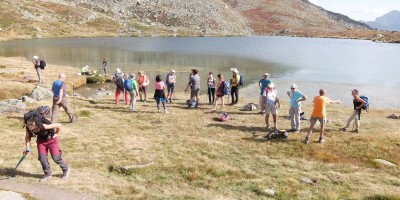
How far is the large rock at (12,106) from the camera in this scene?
905 inches

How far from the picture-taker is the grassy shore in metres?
13.4

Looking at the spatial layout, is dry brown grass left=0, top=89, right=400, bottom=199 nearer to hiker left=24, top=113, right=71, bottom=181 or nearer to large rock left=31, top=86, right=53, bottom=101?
hiker left=24, top=113, right=71, bottom=181

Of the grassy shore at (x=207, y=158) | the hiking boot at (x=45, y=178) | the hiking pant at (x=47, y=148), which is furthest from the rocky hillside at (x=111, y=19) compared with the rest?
the hiking pant at (x=47, y=148)

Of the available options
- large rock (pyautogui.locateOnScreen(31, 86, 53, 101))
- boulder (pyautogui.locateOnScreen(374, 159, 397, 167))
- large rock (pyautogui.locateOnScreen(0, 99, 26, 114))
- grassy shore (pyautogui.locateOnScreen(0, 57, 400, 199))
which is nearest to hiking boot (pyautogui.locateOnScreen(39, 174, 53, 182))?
grassy shore (pyautogui.locateOnScreen(0, 57, 400, 199))

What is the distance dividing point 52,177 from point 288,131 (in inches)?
526

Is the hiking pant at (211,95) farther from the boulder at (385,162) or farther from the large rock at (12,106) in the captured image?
the boulder at (385,162)

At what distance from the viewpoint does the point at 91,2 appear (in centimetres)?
18462

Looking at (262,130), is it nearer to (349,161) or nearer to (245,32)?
(349,161)

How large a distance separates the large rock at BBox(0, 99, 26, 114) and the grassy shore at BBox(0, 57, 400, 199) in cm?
101

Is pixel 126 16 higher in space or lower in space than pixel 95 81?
higher

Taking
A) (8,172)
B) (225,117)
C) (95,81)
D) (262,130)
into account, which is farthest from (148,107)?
(95,81)

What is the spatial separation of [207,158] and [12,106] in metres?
14.9

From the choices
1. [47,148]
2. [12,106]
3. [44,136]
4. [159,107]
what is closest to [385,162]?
[159,107]

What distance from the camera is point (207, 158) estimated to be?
54.5ft
